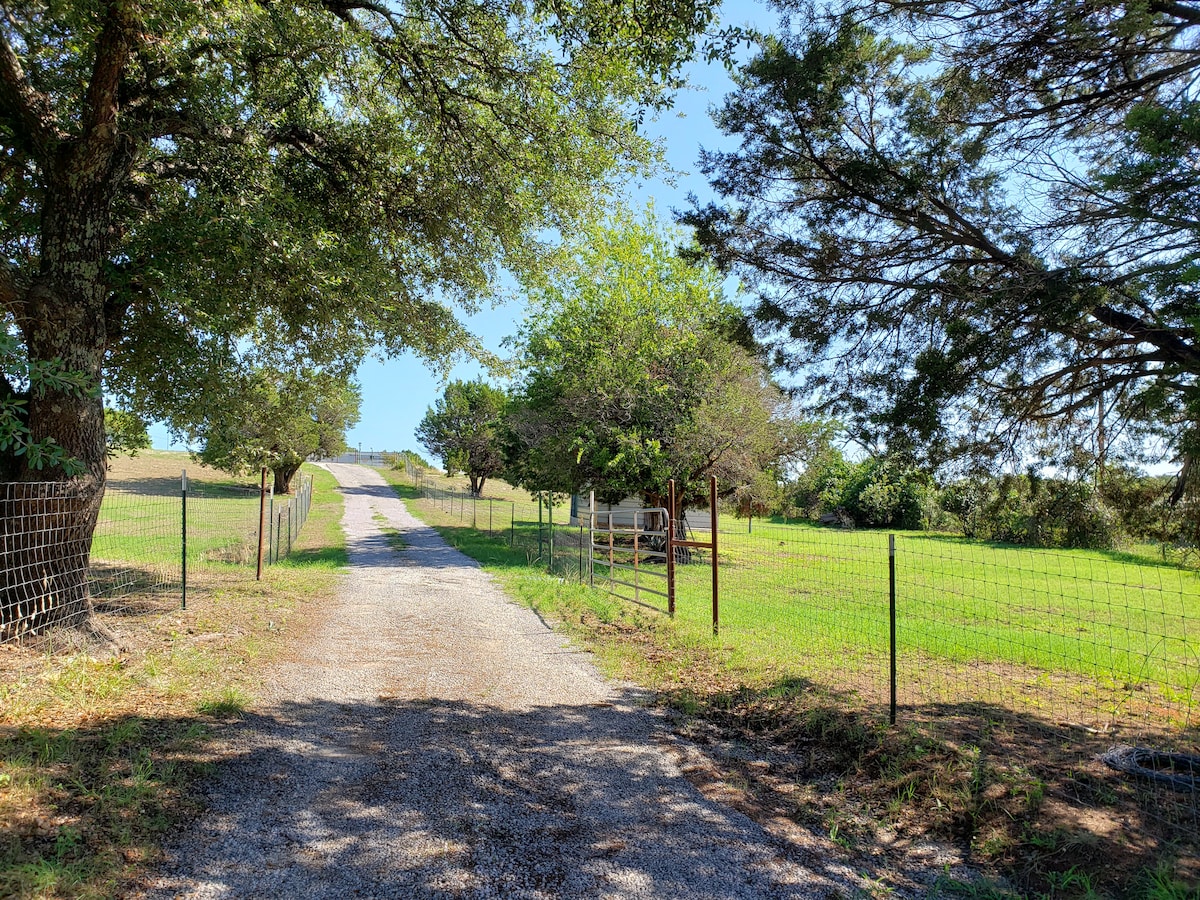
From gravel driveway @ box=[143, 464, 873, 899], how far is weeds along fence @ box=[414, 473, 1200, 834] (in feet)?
6.97

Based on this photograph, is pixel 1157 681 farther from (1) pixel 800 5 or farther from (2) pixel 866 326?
(1) pixel 800 5

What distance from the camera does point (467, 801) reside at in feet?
13.8

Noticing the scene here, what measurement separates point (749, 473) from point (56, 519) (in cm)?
1431

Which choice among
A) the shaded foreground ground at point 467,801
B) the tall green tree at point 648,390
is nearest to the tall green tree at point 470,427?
the tall green tree at point 648,390

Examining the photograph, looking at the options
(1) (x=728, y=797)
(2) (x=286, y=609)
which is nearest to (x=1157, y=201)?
(1) (x=728, y=797)

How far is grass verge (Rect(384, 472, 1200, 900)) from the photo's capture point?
3537 mm

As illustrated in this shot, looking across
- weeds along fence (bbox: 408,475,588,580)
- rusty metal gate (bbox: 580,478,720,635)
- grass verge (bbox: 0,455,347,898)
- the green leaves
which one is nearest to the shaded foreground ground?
grass verge (bbox: 0,455,347,898)

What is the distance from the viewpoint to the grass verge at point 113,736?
10.8ft

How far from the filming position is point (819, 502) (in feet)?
120

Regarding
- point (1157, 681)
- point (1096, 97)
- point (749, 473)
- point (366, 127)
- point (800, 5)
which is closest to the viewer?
point (1096, 97)

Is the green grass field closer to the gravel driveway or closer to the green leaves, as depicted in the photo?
the gravel driveway

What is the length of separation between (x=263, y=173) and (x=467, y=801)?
24.9ft

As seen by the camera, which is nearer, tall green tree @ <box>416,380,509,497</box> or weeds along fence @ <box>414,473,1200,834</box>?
weeds along fence @ <box>414,473,1200,834</box>

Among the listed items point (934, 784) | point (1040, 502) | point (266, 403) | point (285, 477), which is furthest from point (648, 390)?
point (285, 477)
